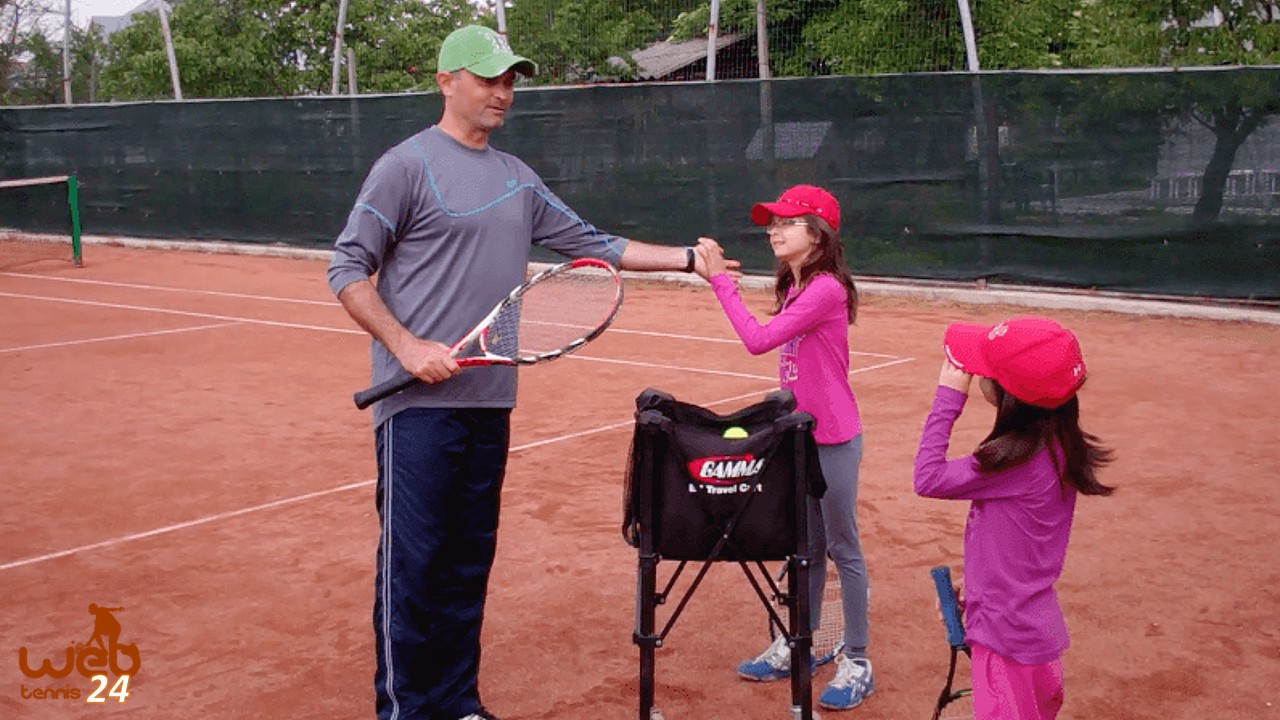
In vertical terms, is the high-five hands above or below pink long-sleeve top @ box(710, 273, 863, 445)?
above

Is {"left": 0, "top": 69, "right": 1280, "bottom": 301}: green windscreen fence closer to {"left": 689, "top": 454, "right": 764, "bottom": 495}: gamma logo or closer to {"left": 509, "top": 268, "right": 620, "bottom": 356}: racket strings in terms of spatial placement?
{"left": 509, "top": 268, "right": 620, "bottom": 356}: racket strings

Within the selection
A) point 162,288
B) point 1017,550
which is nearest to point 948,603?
point 1017,550


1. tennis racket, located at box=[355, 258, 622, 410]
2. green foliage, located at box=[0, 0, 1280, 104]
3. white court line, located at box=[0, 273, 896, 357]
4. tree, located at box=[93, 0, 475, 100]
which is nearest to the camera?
tennis racket, located at box=[355, 258, 622, 410]

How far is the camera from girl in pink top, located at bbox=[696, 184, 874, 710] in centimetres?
432

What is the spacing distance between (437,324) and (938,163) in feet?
36.1

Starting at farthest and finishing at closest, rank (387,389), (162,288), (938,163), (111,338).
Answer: (162,288)
(938,163)
(111,338)
(387,389)

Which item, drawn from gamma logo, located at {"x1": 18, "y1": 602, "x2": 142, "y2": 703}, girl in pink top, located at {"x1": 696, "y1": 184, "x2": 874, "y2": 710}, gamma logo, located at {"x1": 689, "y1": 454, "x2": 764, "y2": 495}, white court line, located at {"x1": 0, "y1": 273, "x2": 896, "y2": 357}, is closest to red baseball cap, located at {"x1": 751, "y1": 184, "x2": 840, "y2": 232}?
girl in pink top, located at {"x1": 696, "y1": 184, "x2": 874, "y2": 710}

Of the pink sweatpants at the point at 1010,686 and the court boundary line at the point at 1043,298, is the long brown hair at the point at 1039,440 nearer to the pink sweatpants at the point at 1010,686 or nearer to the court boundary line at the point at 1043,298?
the pink sweatpants at the point at 1010,686

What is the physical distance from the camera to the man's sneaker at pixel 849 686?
4384 millimetres

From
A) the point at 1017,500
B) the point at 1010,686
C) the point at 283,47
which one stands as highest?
the point at 283,47

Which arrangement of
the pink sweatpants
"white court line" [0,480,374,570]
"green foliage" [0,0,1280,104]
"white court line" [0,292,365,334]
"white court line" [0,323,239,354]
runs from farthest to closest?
"green foliage" [0,0,1280,104]
"white court line" [0,292,365,334]
"white court line" [0,323,239,354]
"white court line" [0,480,374,570]
the pink sweatpants

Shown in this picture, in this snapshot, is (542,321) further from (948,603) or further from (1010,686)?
(1010,686)

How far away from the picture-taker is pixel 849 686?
4.41 metres

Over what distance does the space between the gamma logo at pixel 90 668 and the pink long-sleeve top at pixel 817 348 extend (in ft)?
7.77
